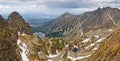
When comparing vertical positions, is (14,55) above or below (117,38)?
below

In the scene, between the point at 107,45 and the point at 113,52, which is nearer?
the point at 113,52

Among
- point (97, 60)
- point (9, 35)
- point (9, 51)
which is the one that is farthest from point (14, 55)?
point (97, 60)

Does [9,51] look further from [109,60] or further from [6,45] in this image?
[109,60]

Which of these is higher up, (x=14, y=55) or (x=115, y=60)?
(x=115, y=60)

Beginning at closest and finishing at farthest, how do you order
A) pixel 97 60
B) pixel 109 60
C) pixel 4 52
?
pixel 109 60 < pixel 97 60 < pixel 4 52

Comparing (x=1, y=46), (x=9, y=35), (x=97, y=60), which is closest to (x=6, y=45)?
(x=1, y=46)

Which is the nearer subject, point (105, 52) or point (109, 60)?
point (109, 60)

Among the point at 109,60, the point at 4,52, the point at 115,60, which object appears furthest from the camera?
the point at 4,52

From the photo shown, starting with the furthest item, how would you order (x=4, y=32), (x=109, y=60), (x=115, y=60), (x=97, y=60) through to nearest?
(x=4, y=32)
(x=97, y=60)
(x=109, y=60)
(x=115, y=60)

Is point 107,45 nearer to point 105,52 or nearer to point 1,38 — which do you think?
point 105,52

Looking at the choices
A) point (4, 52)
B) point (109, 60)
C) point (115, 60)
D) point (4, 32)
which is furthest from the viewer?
point (4, 32)
